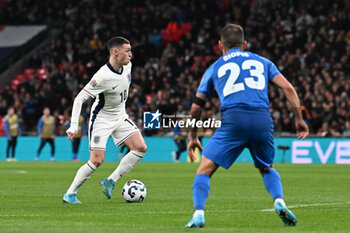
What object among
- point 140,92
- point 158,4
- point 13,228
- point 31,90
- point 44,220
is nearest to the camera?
point 13,228

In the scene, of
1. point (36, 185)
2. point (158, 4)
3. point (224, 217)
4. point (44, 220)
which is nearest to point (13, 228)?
point (44, 220)

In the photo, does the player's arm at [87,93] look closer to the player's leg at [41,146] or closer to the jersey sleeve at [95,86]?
the jersey sleeve at [95,86]

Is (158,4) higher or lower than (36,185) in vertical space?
higher

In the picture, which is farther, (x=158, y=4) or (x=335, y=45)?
(x=158, y=4)

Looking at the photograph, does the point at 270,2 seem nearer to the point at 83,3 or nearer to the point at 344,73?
the point at 344,73

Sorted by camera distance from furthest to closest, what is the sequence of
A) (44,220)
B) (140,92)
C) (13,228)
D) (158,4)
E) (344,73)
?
(158,4) < (140,92) < (344,73) < (44,220) < (13,228)

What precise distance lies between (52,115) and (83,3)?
28.6 feet

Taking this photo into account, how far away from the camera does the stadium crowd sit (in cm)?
2817

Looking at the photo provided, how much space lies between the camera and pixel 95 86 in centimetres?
1105

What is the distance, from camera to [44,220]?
28.1 feet

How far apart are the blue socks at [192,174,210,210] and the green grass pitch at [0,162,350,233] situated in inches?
9.9

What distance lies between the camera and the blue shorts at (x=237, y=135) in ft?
24.4
